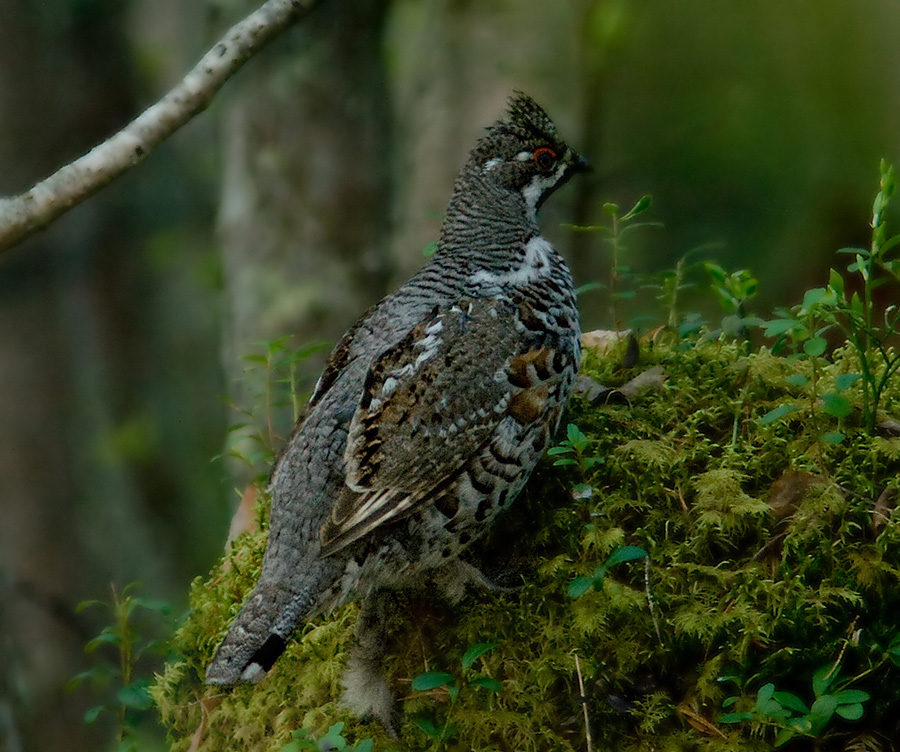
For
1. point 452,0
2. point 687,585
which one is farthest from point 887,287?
point 687,585

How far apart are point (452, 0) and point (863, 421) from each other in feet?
15.6

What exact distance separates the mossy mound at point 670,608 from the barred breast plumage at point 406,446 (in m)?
0.22

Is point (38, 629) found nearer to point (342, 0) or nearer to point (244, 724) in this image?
point (244, 724)

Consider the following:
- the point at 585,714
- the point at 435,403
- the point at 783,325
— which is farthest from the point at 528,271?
the point at 585,714

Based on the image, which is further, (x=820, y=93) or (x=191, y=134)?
(x=191, y=134)

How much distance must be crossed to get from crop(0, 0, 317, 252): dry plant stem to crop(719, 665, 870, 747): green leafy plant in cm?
312

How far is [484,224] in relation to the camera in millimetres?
3666

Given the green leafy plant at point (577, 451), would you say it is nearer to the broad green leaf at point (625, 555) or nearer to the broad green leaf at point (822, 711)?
the broad green leaf at point (625, 555)

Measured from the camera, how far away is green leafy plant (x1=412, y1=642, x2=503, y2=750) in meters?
2.81

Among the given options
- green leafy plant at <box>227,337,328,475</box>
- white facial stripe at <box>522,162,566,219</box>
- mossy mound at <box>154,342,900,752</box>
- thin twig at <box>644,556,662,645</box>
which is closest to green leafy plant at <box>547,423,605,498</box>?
mossy mound at <box>154,342,900,752</box>

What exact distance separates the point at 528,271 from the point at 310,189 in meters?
2.64

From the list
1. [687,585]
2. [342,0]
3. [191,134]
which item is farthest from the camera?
[191,134]

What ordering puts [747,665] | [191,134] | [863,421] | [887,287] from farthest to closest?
[191,134]
[887,287]
[863,421]
[747,665]

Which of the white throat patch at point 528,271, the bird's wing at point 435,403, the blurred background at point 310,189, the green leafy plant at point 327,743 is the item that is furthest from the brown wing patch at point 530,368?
the blurred background at point 310,189
